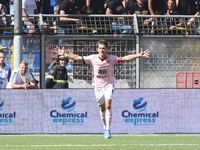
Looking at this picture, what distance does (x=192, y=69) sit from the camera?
1330 cm

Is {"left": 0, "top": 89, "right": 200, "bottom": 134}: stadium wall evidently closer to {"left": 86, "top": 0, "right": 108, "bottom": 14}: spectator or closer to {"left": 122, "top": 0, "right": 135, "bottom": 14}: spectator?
{"left": 86, "top": 0, "right": 108, "bottom": 14}: spectator

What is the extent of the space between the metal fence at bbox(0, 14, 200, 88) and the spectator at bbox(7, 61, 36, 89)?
1.33 metres

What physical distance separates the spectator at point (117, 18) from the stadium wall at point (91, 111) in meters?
2.84

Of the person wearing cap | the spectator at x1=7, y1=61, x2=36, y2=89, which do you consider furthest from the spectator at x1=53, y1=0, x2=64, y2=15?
the spectator at x1=7, y1=61, x2=36, y2=89

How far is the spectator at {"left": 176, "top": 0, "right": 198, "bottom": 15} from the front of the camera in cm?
1523

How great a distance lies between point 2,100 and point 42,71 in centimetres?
205

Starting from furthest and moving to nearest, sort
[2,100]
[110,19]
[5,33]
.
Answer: [110,19]
[5,33]
[2,100]

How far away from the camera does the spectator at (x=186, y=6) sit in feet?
50.0

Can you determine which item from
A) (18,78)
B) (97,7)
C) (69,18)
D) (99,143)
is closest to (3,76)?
(18,78)

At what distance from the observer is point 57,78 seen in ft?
39.5

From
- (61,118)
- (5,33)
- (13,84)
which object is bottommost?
(61,118)

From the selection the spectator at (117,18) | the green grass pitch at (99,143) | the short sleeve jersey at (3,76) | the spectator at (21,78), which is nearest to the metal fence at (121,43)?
the spectator at (117,18)

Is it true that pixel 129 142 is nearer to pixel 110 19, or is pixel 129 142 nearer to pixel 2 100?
pixel 2 100

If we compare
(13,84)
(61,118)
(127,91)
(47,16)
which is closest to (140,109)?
(127,91)
